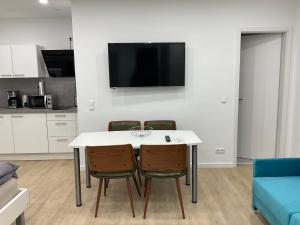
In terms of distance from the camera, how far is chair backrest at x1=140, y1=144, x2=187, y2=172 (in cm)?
265

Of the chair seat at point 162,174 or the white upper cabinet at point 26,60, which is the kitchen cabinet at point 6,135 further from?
the chair seat at point 162,174

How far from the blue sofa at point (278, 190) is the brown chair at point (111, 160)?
133cm

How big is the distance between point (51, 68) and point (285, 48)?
4082 millimetres

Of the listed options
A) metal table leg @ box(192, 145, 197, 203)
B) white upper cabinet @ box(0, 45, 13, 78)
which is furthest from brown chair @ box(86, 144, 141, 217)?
white upper cabinet @ box(0, 45, 13, 78)

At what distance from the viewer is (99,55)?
13.3 ft

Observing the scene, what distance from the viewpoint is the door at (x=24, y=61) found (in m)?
4.68

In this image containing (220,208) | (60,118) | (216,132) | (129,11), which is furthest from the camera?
(60,118)

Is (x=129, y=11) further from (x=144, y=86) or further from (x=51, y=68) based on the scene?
(x=51, y=68)

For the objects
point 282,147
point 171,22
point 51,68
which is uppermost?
point 171,22

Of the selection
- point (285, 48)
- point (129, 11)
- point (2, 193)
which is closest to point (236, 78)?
point (285, 48)

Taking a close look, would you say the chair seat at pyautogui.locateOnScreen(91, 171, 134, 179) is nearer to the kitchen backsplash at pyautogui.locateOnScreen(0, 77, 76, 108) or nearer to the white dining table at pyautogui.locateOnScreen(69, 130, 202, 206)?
the white dining table at pyautogui.locateOnScreen(69, 130, 202, 206)

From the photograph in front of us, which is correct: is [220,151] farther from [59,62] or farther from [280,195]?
[59,62]

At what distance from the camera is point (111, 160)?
2.71m

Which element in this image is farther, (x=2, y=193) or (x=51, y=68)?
(x=51, y=68)
